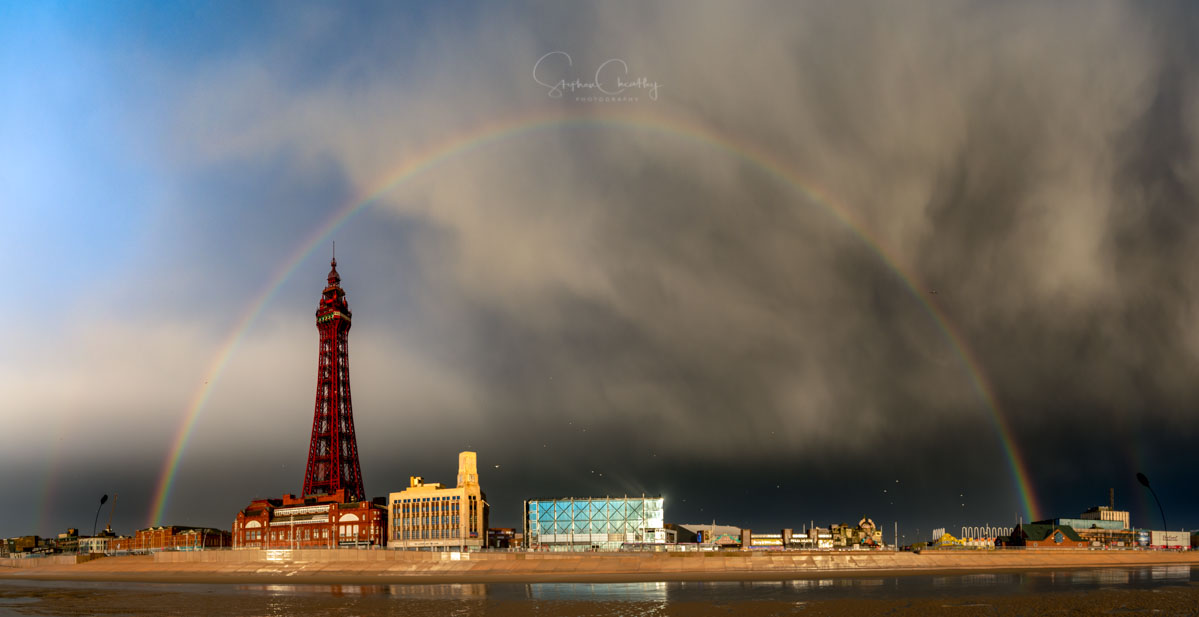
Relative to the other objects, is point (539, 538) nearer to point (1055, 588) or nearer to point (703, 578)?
point (703, 578)

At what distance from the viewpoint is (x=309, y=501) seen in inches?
6954

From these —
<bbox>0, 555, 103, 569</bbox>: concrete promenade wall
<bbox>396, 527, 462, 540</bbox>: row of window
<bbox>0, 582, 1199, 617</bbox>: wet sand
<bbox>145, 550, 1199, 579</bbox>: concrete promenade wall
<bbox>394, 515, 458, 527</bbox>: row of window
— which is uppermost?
<bbox>0, 582, 1199, 617</bbox>: wet sand

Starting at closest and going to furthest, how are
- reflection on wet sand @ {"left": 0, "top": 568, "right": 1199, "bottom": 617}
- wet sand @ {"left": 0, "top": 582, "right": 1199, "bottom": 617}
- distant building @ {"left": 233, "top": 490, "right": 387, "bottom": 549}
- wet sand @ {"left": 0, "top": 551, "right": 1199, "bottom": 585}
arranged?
wet sand @ {"left": 0, "top": 582, "right": 1199, "bottom": 617} < reflection on wet sand @ {"left": 0, "top": 568, "right": 1199, "bottom": 617} < wet sand @ {"left": 0, "top": 551, "right": 1199, "bottom": 585} < distant building @ {"left": 233, "top": 490, "right": 387, "bottom": 549}

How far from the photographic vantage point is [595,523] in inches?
5787

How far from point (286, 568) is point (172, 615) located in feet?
180

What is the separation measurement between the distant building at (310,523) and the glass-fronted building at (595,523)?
114ft

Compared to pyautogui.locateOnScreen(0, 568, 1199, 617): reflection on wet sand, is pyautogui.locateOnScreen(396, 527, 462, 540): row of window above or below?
below

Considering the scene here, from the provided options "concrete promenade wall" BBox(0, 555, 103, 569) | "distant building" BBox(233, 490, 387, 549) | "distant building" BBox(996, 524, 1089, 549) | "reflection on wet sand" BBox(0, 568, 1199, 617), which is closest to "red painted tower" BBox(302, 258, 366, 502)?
"distant building" BBox(233, 490, 387, 549)

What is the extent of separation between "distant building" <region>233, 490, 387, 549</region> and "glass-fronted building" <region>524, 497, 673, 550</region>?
34.8 m

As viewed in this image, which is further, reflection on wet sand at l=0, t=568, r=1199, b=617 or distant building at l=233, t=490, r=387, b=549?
distant building at l=233, t=490, r=387, b=549

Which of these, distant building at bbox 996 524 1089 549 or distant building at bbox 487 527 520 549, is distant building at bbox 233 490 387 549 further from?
distant building at bbox 996 524 1089 549

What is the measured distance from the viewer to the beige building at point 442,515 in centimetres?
15588

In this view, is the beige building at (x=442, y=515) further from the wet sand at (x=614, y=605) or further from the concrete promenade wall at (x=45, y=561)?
the wet sand at (x=614, y=605)

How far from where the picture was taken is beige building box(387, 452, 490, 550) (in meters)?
156
